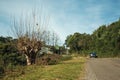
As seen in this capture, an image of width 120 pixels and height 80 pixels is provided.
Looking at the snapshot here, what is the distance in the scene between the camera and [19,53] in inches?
1281

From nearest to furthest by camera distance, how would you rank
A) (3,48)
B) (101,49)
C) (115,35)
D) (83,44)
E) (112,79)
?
(112,79) → (3,48) → (115,35) → (101,49) → (83,44)

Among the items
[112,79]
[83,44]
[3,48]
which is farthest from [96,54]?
[112,79]

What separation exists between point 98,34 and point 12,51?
5184 cm

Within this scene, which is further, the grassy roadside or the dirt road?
the dirt road

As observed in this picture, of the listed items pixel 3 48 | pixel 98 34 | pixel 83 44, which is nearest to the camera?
pixel 3 48

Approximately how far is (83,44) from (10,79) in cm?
8562

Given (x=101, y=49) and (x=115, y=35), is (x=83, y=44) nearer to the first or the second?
(x=101, y=49)

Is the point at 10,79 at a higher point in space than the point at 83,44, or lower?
lower

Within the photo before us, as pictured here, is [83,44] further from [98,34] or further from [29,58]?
[29,58]

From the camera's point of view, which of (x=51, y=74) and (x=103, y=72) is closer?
(x=51, y=74)

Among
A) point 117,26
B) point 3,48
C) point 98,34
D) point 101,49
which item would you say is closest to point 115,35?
point 117,26

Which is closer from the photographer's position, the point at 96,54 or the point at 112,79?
the point at 112,79

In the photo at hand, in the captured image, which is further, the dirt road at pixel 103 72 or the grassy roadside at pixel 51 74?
the dirt road at pixel 103 72

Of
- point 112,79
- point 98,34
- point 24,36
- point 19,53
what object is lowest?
point 112,79
